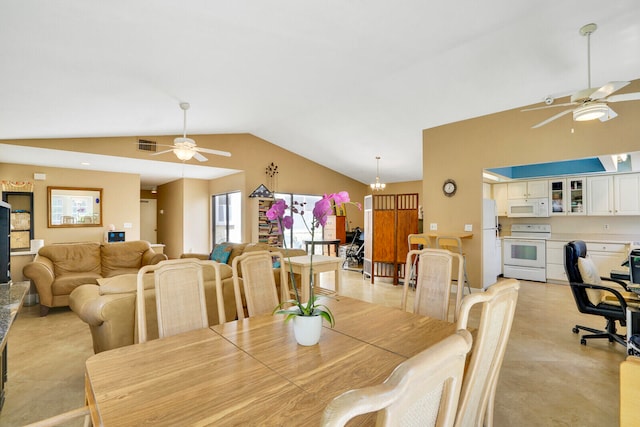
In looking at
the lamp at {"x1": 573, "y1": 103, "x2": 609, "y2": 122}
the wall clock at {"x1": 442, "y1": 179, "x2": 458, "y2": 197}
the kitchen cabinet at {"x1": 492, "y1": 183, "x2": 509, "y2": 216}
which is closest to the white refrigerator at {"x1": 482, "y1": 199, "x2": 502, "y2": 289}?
the wall clock at {"x1": 442, "y1": 179, "x2": 458, "y2": 197}

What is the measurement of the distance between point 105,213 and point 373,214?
5.75 metres

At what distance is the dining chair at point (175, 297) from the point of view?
1.67 meters

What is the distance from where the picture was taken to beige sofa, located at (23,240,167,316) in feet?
13.4

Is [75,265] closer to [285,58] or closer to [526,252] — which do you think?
[285,58]

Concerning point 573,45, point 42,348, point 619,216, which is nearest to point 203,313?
point 42,348

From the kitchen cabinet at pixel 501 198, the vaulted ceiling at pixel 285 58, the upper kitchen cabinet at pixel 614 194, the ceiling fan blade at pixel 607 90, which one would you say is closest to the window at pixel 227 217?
the vaulted ceiling at pixel 285 58

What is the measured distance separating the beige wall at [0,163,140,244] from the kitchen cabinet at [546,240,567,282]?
28.7 ft

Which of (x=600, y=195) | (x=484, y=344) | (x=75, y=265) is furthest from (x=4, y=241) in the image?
(x=600, y=195)

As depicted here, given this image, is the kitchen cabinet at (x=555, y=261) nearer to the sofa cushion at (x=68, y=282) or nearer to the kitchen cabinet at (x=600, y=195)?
the kitchen cabinet at (x=600, y=195)

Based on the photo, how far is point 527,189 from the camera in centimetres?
620

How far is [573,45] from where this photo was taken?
3.13 metres

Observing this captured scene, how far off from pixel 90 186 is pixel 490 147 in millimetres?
7803

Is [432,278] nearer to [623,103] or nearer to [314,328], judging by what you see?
[314,328]

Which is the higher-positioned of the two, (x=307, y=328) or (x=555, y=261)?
(x=307, y=328)
